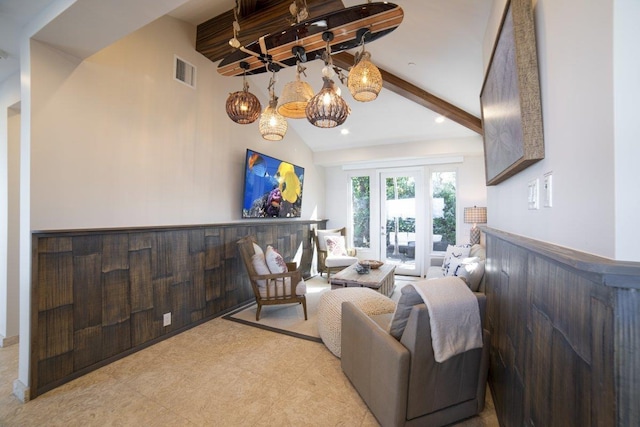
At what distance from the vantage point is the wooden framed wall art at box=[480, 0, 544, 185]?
43.4 inches

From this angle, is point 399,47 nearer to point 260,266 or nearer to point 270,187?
point 270,187

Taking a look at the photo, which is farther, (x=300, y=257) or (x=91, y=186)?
(x=300, y=257)

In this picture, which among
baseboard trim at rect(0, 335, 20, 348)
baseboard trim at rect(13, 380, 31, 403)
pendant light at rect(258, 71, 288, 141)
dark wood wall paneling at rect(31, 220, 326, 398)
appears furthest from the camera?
baseboard trim at rect(0, 335, 20, 348)

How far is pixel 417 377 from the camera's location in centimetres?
151

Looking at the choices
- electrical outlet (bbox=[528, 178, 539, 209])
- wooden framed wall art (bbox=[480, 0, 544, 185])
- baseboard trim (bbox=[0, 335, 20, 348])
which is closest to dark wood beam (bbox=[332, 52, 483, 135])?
wooden framed wall art (bbox=[480, 0, 544, 185])

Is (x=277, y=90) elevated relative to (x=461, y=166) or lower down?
elevated

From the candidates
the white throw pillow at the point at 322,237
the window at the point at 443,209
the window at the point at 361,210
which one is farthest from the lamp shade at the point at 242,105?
the window at the point at 443,209

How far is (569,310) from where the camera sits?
0.81m

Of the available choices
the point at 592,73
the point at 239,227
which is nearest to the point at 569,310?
the point at 592,73

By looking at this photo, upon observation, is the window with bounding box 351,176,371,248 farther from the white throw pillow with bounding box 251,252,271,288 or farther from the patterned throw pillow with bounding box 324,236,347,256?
the white throw pillow with bounding box 251,252,271,288

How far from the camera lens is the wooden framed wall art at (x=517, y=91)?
110cm

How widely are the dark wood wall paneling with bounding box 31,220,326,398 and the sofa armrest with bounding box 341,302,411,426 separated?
1.95 meters

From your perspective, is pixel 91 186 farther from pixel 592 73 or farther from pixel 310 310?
pixel 592 73

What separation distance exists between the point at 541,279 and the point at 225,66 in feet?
7.57
